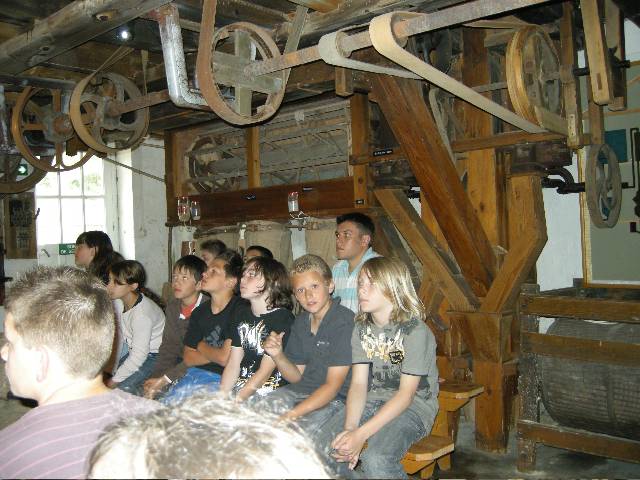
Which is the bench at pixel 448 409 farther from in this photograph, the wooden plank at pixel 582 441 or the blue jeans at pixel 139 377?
the blue jeans at pixel 139 377

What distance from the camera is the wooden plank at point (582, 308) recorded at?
338 cm

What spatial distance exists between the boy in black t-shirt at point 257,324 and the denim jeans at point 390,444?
0.75m

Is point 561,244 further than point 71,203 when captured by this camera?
No

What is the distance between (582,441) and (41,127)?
4.50 m

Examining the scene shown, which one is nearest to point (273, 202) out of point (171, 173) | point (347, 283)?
point (171, 173)

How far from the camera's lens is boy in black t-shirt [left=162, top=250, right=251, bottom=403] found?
3.58m

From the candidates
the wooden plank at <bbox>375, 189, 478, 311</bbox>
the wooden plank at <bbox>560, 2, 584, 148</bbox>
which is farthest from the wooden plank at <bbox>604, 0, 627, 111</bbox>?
the wooden plank at <bbox>375, 189, 478, 311</bbox>

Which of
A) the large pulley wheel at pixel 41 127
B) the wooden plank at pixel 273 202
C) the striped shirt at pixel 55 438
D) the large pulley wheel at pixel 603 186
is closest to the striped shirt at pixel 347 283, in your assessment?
the wooden plank at pixel 273 202

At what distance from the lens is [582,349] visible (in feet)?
11.7

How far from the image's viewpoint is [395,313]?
113 inches

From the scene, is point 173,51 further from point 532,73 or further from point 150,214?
point 150,214

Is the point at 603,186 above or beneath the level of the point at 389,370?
above

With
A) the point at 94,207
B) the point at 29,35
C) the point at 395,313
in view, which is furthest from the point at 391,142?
the point at 94,207

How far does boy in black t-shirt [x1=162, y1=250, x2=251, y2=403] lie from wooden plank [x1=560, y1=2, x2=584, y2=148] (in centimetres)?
222
